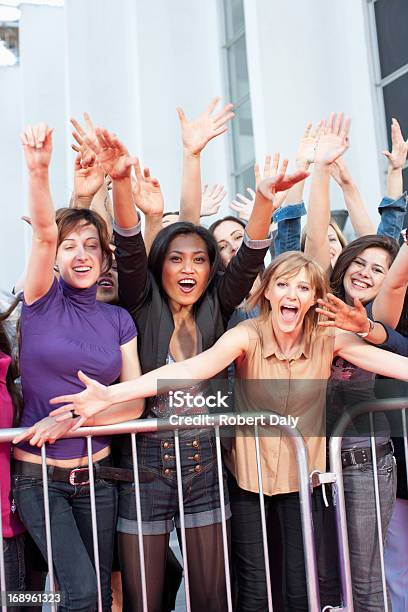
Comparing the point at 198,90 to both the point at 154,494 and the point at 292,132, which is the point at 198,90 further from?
the point at 154,494

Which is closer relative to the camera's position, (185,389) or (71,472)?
(71,472)

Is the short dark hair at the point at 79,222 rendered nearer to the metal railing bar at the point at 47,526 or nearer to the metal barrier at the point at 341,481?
the metal railing bar at the point at 47,526

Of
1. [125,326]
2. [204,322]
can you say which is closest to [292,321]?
[204,322]

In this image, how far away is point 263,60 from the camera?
24.0 ft

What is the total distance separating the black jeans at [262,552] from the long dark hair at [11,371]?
0.90 m

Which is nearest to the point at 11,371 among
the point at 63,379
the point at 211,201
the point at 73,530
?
the point at 63,379

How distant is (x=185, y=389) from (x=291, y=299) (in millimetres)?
537

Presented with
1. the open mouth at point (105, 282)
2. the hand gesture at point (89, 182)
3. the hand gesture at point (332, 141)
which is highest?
the hand gesture at point (332, 141)

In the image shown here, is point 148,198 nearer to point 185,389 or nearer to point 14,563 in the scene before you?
point 185,389

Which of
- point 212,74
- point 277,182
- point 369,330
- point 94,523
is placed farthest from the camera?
point 212,74

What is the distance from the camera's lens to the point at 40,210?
2.68 metres

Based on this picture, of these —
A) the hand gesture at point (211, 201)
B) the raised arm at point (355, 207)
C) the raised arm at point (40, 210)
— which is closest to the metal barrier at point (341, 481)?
the raised arm at point (40, 210)

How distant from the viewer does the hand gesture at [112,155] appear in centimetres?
298

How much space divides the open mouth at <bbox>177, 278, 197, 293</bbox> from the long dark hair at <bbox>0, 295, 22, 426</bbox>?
658mm
